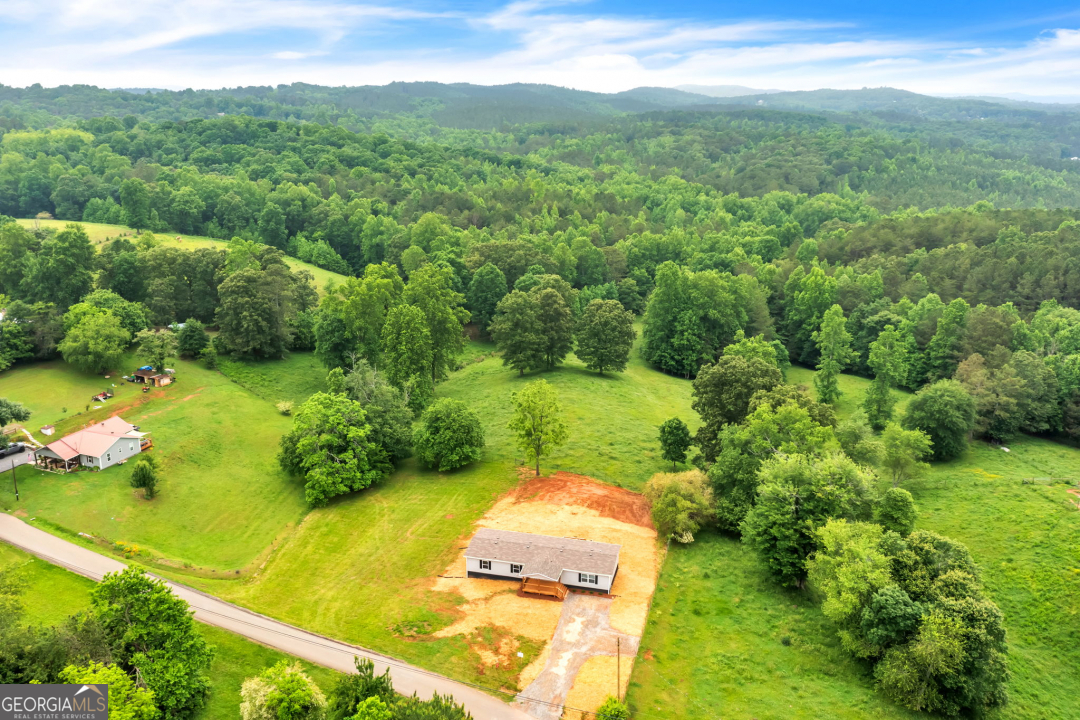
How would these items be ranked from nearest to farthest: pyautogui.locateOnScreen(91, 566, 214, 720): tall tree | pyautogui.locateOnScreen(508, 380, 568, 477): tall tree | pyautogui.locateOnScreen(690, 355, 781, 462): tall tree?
pyautogui.locateOnScreen(91, 566, 214, 720): tall tree → pyautogui.locateOnScreen(508, 380, 568, 477): tall tree → pyautogui.locateOnScreen(690, 355, 781, 462): tall tree

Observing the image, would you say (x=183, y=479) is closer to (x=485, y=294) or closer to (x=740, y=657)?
A: (x=740, y=657)

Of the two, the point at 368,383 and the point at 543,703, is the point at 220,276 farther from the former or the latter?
the point at 543,703

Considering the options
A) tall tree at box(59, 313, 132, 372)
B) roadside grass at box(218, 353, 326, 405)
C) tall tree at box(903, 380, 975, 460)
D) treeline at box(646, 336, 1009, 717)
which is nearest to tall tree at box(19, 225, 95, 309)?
tall tree at box(59, 313, 132, 372)

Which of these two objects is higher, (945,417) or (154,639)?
(154,639)

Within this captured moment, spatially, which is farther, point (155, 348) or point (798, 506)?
point (155, 348)

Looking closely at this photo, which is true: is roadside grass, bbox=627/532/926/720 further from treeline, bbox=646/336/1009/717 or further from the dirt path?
the dirt path

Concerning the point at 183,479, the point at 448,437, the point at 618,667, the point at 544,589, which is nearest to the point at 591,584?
the point at 544,589
